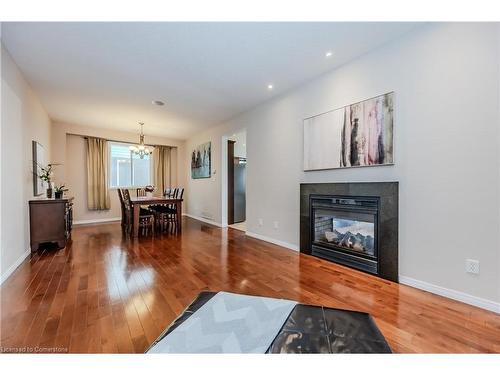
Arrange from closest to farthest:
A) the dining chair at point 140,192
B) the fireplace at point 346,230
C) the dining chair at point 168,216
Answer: the fireplace at point 346,230 → the dining chair at point 168,216 → the dining chair at point 140,192

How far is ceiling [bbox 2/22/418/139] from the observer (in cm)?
215

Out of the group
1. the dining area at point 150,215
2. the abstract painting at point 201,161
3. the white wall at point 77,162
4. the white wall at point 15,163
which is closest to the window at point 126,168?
the white wall at point 77,162

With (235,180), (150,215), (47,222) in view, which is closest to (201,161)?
(235,180)

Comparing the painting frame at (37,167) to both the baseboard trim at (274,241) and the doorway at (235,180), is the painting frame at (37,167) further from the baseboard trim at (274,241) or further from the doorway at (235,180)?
the baseboard trim at (274,241)

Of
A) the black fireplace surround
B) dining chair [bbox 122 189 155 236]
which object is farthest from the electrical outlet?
dining chair [bbox 122 189 155 236]

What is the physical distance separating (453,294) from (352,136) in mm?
1862

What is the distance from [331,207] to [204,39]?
255cm

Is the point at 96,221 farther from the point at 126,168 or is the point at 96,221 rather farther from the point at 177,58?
the point at 177,58

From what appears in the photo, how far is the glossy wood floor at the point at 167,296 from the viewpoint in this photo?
1427mm

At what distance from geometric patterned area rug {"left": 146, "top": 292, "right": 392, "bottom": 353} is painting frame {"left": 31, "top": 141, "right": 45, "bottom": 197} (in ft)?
12.3

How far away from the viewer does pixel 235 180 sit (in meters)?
5.86

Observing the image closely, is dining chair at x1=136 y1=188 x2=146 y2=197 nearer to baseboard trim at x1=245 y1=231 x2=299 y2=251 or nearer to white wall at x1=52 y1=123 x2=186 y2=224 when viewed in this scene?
white wall at x1=52 y1=123 x2=186 y2=224
